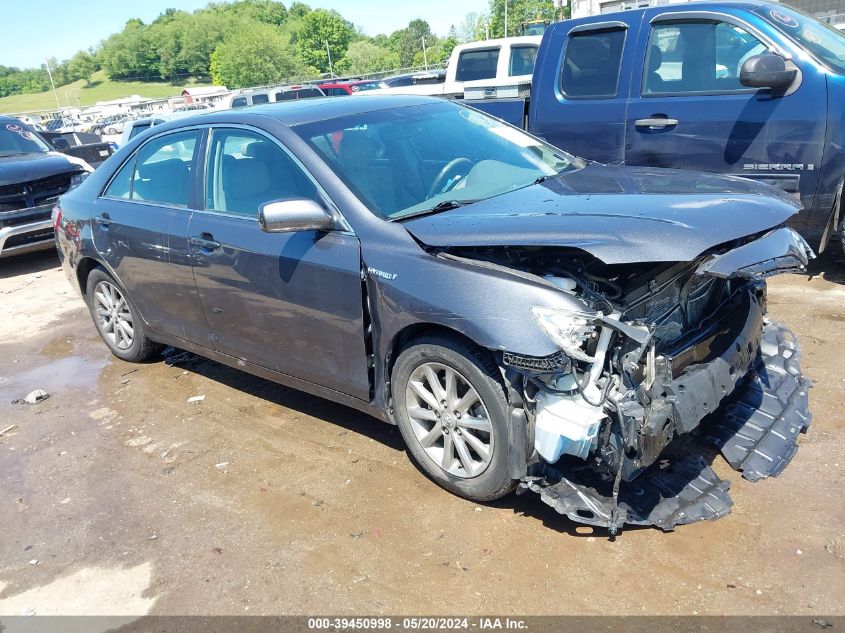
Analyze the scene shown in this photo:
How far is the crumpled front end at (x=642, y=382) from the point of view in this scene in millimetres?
2777

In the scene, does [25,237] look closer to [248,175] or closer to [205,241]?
[205,241]

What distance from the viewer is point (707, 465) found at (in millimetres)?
3273

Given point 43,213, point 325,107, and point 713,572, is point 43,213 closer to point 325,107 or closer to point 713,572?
point 325,107

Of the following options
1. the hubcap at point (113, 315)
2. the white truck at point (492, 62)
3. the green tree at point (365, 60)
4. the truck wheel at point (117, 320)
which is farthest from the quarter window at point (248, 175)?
the green tree at point (365, 60)

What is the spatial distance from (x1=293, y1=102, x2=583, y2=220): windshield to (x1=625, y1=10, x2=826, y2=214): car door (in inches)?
63.6

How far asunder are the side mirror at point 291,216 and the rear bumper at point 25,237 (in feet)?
23.5

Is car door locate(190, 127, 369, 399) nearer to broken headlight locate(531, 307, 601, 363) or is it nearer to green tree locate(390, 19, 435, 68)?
broken headlight locate(531, 307, 601, 363)

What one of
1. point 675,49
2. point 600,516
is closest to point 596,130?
point 675,49

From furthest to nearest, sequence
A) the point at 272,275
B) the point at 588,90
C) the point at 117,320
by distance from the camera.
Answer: the point at 588,90, the point at 117,320, the point at 272,275

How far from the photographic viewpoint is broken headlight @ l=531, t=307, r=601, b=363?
2.74m

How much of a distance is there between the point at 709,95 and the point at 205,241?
399 centimetres

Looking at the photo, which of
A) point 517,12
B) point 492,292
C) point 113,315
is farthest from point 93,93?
point 492,292

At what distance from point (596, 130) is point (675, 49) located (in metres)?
0.87

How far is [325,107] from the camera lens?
4207mm
